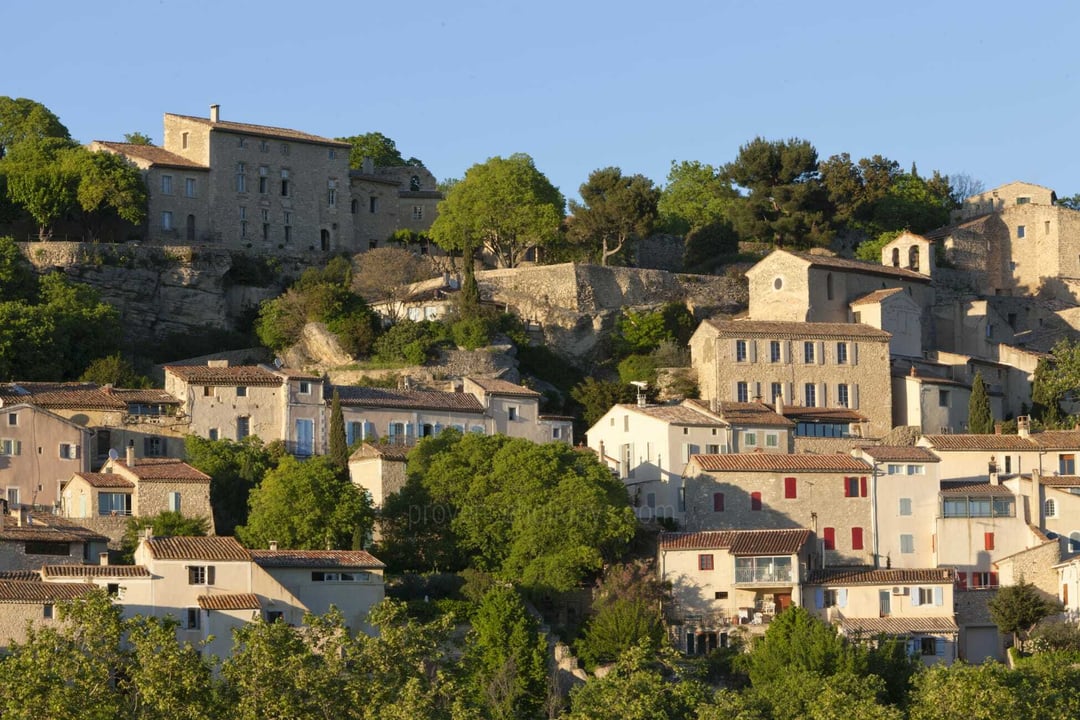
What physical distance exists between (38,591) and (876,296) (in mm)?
36790

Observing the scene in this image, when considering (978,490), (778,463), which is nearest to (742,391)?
(778,463)

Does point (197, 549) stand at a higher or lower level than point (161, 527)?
lower

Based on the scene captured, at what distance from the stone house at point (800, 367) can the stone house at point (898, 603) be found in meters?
13.2

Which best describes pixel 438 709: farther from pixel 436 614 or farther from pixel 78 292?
pixel 78 292

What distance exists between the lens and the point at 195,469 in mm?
65438

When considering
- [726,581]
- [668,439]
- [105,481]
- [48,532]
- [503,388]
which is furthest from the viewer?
[503,388]

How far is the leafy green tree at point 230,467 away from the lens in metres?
65.9

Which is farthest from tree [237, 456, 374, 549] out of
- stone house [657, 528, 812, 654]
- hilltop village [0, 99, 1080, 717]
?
stone house [657, 528, 812, 654]

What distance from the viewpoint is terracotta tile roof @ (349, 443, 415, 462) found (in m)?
67.3

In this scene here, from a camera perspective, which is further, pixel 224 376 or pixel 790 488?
pixel 224 376

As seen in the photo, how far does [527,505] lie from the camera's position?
Result: 63531 mm

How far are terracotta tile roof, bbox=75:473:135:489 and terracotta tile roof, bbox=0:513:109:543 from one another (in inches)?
56.0

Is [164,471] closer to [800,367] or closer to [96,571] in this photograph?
[96,571]

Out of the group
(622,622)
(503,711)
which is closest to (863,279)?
(622,622)
